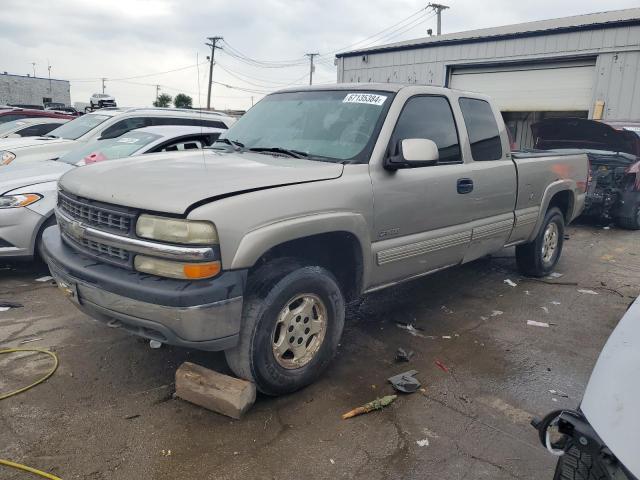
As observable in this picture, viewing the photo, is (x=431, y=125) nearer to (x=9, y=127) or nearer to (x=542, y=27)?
(x=9, y=127)

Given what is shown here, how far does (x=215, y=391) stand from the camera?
300 cm

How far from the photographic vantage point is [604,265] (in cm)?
689

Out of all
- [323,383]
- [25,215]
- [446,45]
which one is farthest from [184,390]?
[446,45]

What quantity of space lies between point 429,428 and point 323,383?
0.78m

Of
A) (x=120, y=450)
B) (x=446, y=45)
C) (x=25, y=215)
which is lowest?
(x=120, y=450)

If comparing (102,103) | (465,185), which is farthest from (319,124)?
(102,103)

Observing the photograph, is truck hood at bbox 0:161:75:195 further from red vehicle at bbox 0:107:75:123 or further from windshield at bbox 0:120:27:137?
red vehicle at bbox 0:107:75:123

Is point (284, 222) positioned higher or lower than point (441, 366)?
higher

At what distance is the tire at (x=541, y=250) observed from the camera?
5.84 meters

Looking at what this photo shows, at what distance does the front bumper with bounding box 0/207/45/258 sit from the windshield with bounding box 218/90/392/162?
92.3 inches

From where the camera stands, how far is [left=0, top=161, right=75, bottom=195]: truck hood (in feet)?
17.3

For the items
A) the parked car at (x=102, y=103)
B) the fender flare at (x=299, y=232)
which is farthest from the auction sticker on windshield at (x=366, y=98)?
the parked car at (x=102, y=103)

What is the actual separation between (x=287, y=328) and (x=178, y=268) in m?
0.81

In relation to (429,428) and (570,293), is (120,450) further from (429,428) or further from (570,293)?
(570,293)
